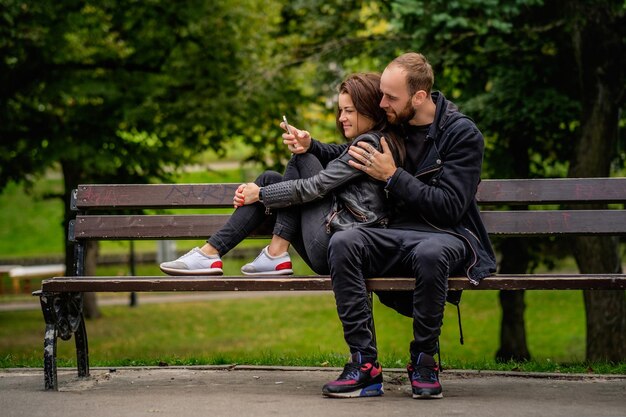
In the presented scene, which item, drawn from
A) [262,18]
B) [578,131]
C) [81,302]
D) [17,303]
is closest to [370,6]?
[262,18]

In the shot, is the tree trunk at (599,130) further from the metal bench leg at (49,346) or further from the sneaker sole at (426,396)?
the metal bench leg at (49,346)

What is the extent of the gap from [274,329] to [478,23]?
9041 millimetres

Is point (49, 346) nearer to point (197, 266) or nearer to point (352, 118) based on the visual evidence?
point (197, 266)

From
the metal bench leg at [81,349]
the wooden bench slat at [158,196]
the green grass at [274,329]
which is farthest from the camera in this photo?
the green grass at [274,329]

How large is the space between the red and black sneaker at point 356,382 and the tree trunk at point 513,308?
27.9 feet

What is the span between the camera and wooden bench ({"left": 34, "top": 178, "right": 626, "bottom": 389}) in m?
5.03

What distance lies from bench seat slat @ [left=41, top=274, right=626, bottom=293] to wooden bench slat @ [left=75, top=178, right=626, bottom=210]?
0.80 metres

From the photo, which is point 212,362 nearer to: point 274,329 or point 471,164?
point 471,164

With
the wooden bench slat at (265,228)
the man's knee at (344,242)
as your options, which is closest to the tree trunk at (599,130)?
the wooden bench slat at (265,228)

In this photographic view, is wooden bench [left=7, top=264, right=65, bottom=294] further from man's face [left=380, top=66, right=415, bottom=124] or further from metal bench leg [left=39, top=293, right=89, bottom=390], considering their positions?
man's face [left=380, top=66, right=415, bottom=124]

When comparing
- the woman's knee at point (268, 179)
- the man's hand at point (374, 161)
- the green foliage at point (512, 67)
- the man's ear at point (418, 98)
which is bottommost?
the woman's knee at point (268, 179)

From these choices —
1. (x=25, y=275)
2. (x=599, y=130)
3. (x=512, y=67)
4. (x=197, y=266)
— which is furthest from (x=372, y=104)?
(x=25, y=275)

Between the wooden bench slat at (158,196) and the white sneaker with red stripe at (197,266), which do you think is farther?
the wooden bench slat at (158,196)

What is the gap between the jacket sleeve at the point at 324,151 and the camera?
18.4 ft
